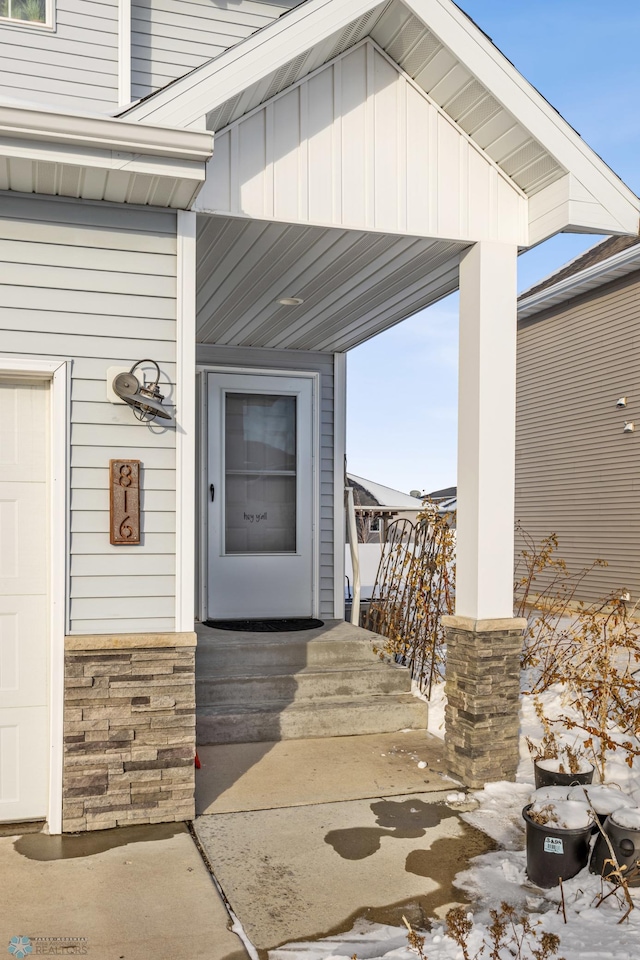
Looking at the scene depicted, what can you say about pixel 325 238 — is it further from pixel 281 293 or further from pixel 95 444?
pixel 95 444

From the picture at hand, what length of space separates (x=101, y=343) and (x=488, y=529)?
7.71 feet

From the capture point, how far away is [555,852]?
3.20 meters

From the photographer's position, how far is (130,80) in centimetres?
663

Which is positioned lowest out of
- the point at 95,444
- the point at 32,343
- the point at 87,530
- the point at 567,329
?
the point at 87,530

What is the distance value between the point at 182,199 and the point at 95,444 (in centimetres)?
Result: 126

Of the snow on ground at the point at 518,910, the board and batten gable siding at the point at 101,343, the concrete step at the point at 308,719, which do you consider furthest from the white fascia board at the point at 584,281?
the snow on ground at the point at 518,910

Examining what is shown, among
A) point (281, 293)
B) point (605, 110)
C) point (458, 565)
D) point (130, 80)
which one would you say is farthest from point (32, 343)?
point (605, 110)

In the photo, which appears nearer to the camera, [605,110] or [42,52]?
[42,52]

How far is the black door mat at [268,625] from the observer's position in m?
6.39

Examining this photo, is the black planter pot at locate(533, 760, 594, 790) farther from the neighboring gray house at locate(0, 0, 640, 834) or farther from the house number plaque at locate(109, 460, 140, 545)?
the house number plaque at locate(109, 460, 140, 545)

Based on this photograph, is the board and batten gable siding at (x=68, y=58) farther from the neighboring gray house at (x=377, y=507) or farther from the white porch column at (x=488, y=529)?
the neighboring gray house at (x=377, y=507)

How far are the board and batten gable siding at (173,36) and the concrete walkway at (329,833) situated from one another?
540cm

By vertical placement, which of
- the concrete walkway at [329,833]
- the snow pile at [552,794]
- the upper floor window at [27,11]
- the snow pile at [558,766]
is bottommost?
the concrete walkway at [329,833]

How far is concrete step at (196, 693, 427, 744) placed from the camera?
5160 mm
